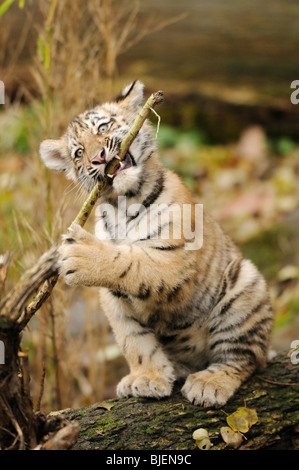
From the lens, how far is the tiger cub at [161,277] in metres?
3.53

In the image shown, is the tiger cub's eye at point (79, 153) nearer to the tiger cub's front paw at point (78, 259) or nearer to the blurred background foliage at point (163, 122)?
the blurred background foliage at point (163, 122)

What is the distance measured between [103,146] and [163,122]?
6739 mm

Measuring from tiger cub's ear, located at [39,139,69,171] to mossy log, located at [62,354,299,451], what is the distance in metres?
1.73

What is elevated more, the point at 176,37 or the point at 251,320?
the point at 176,37

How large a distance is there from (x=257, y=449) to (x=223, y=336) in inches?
33.1

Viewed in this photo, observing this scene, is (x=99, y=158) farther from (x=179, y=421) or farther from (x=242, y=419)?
(x=242, y=419)

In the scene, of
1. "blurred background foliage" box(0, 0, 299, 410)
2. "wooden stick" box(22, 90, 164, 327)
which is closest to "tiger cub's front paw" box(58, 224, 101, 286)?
"wooden stick" box(22, 90, 164, 327)

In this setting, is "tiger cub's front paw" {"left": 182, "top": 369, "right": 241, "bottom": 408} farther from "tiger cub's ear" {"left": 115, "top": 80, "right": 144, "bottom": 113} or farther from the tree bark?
"tiger cub's ear" {"left": 115, "top": 80, "right": 144, "bottom": 113}

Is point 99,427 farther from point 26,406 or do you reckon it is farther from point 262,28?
point 262,28

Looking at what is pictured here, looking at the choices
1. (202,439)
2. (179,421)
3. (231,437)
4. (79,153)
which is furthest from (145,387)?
(79,153)

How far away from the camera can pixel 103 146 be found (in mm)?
3600

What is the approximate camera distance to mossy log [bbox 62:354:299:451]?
10.6 feet
